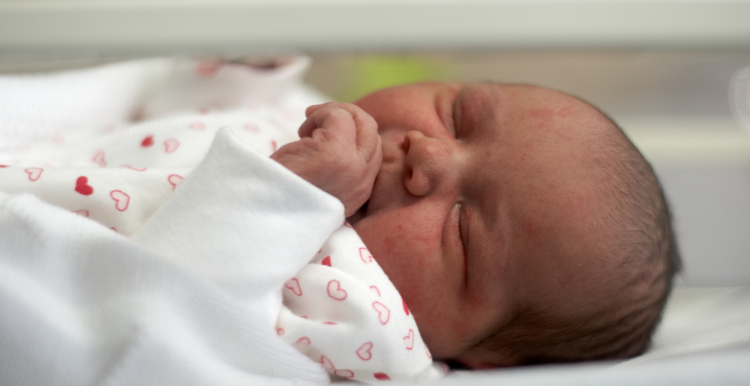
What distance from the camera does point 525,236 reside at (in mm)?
691

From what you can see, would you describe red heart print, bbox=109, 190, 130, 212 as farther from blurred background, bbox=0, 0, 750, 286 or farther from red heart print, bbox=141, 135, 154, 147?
blurred background, bbox=0, 0, 750, 286

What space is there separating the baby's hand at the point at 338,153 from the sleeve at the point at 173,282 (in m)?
0.03

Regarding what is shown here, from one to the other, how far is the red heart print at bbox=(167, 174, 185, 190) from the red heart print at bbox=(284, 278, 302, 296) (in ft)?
0.60

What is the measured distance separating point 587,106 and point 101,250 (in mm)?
657

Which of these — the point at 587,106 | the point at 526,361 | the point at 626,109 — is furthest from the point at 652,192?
the point at 626,109

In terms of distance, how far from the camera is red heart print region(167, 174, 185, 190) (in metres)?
0.68

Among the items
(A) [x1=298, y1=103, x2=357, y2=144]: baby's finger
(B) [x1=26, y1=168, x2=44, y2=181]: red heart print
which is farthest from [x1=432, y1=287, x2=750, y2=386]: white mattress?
(B) [x1=26, y1=168, x2=44, y2=181]: red heart print

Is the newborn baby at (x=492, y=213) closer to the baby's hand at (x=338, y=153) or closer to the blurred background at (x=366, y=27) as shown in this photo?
the baby's hand at (x=338, y=153)

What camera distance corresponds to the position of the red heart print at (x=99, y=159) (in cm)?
83

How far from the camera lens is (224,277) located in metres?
0.58

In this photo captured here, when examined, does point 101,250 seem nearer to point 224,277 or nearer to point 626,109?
point 224,277

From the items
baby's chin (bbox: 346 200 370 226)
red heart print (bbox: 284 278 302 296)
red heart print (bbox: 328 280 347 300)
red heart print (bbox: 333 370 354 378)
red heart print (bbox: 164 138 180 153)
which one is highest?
red heart print (bbox: 164 138 180 153)

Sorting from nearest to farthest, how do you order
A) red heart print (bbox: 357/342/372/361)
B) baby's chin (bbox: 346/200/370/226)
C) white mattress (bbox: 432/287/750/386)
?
white mattress (bbox: 432/287/750/386)
red heart print (bbox: 357/342/372/361)
baby's chin (bbox: 346/200/370/226)

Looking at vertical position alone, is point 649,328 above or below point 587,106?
below
